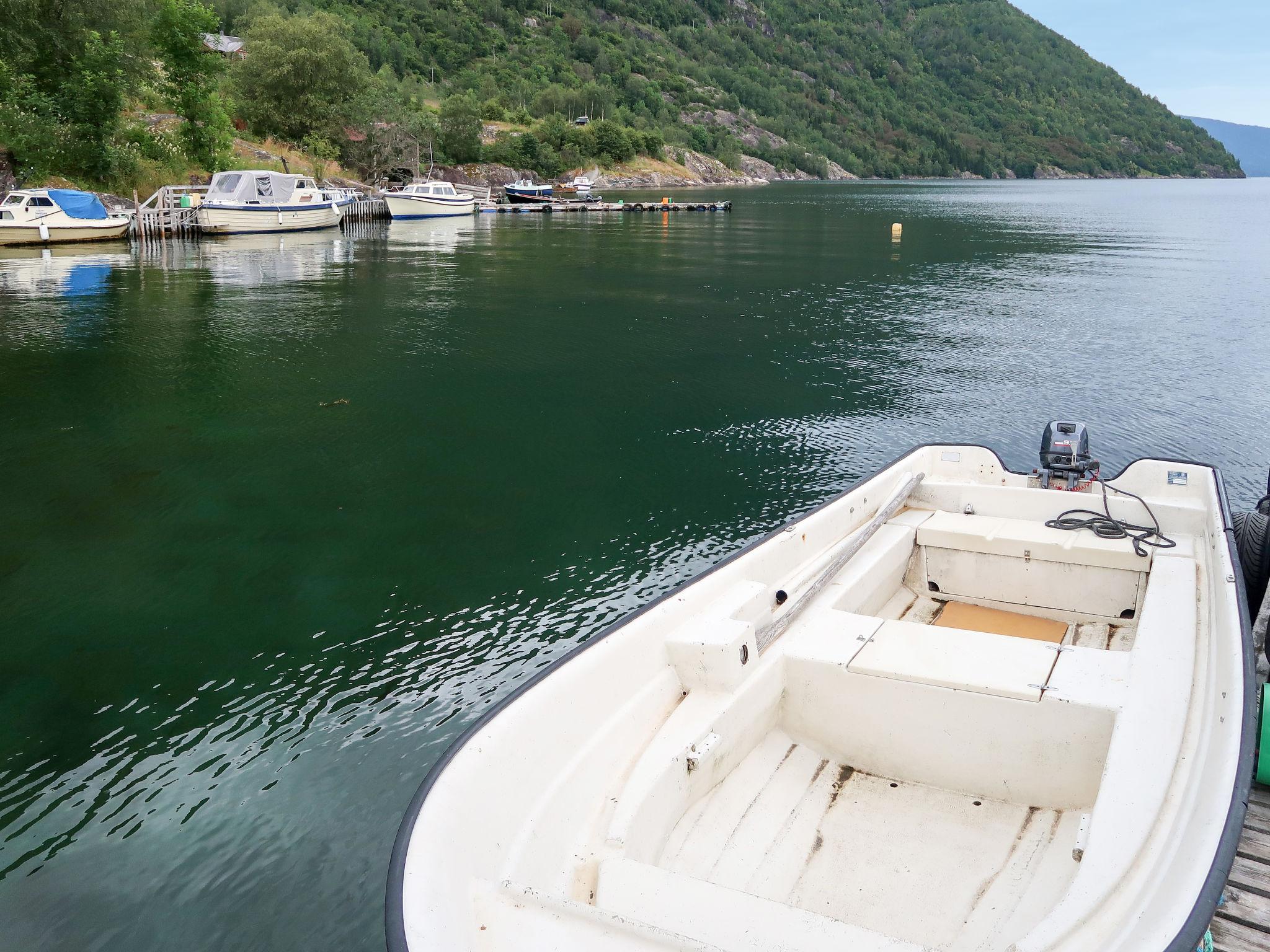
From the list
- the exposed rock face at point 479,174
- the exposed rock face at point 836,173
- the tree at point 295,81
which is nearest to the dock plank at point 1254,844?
the tree at point 295,81

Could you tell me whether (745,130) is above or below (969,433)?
above

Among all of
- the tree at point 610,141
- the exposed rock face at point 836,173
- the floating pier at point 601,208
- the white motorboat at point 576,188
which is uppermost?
the exposed rock face at point 836,173

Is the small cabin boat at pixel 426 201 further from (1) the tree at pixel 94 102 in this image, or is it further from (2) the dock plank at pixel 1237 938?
(2) the dock plank at pixel 1237 938

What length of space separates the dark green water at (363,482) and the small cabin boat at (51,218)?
564cm

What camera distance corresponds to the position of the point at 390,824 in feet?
17.0

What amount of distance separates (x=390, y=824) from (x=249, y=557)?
4.38m

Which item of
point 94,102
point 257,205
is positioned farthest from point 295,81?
point 257,205

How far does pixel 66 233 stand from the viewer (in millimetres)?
35969

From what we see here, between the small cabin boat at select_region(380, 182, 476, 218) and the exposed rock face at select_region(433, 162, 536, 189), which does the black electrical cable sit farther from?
the exposed rock face at select_region(433, 162, 536, 189)

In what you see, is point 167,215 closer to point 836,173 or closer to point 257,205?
point 257,205

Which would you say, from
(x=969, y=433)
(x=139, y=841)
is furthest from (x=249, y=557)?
(x=969, y=433)

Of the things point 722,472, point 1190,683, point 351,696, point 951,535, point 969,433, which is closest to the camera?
point 1190,683

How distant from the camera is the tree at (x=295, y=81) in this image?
63.0 m

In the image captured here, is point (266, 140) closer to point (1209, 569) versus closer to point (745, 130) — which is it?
point (1209, 569)
